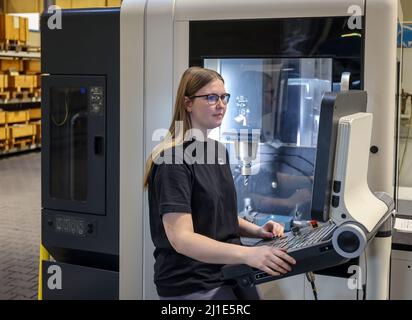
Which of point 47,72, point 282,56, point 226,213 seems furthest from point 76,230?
point 282,56

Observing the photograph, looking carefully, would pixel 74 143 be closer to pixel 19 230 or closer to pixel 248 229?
pixel 248 229

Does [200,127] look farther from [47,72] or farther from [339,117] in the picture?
[47,72]

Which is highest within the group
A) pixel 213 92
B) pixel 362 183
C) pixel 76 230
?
pixel 213 92

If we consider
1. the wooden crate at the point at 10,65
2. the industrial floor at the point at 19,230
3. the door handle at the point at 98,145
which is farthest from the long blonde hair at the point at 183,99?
the wooden crate at the point at 10,65

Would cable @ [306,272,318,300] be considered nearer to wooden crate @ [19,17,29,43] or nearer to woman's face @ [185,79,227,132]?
woman's face @ [185,79,227,132]

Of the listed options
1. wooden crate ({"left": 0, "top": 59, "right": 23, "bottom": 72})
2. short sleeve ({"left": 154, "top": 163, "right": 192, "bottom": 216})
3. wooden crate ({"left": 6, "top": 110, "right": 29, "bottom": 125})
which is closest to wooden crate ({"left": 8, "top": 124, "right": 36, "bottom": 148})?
wooden crate ({"left": 6, "top": 110, "right": 29, "bottom": 125})

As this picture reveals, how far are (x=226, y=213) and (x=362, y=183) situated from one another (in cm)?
46

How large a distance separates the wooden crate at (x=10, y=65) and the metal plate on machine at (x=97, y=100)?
23.0 feet

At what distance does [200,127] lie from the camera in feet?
5.87

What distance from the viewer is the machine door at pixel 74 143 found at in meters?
2.36

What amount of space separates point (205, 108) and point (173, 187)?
31 centimetres

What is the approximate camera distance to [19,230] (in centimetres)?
520

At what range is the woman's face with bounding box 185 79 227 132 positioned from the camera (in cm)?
177

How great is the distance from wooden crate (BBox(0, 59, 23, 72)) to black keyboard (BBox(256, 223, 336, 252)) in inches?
313
